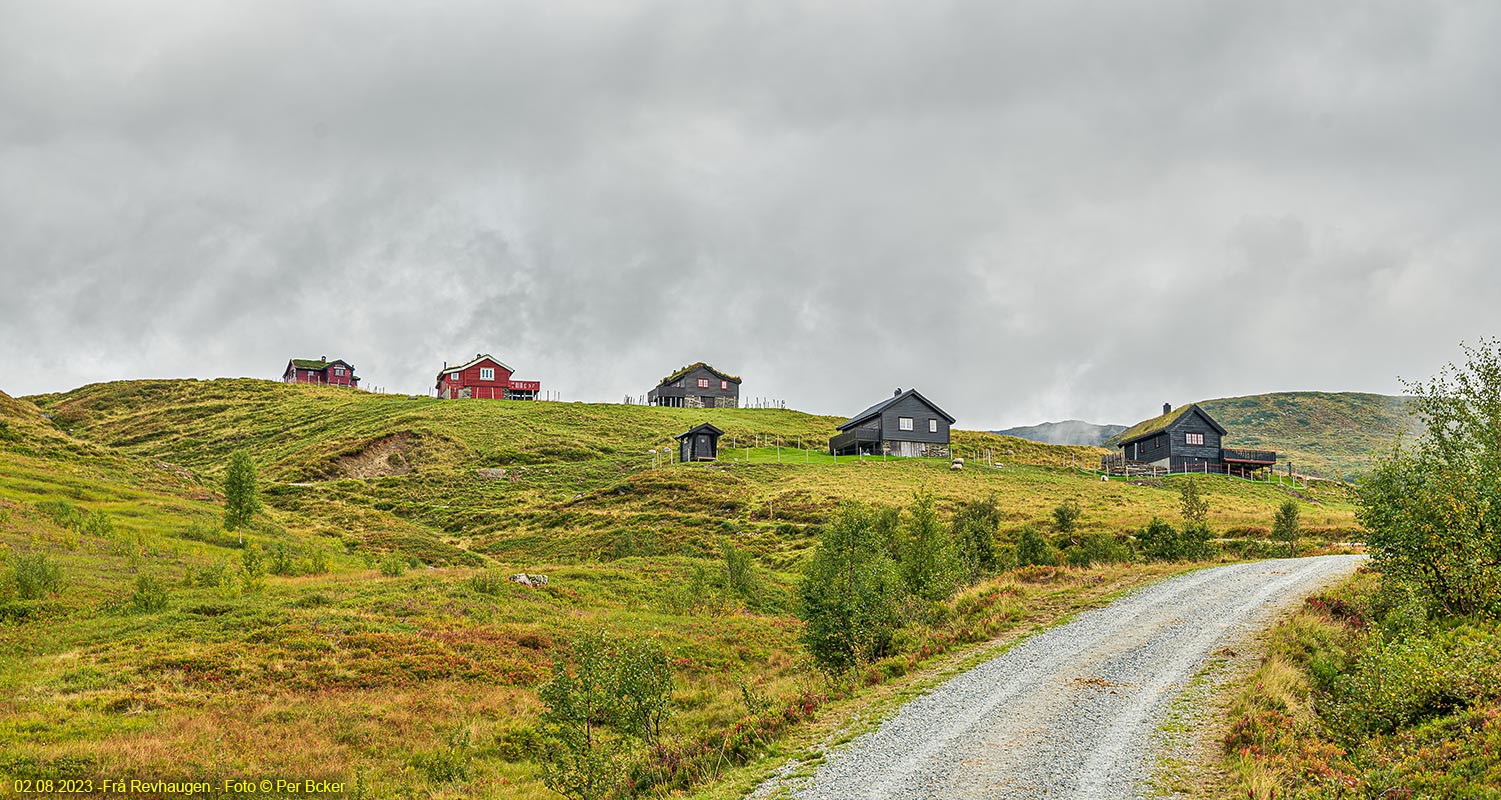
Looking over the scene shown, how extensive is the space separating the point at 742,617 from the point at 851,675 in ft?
59.0

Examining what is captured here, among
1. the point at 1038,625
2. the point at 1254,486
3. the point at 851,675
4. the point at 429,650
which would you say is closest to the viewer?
the point at 851,675

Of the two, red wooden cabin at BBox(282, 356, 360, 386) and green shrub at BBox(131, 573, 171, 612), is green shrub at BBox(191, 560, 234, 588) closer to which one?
green shrub at BBox(131, 573, 171, 612)

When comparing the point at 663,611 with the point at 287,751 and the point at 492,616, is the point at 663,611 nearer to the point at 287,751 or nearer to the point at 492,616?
the point at 492,616

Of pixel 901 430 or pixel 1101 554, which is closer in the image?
pixel 1101 554

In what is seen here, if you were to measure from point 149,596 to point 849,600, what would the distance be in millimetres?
23974

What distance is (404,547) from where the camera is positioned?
56.3m

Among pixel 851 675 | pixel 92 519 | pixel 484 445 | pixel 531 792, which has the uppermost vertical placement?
pixel 484 445

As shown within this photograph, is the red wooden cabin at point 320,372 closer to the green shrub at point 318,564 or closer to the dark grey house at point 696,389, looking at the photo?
the dark grey house at point 696,389

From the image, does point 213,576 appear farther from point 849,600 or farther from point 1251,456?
point 1251,456

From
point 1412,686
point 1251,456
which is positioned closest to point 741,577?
point 1412,686

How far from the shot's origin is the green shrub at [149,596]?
91.5ft

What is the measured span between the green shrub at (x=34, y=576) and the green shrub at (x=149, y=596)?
2.37 meters

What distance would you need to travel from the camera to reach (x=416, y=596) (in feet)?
112

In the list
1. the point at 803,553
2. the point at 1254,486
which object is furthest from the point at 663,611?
the point at 1254,486
